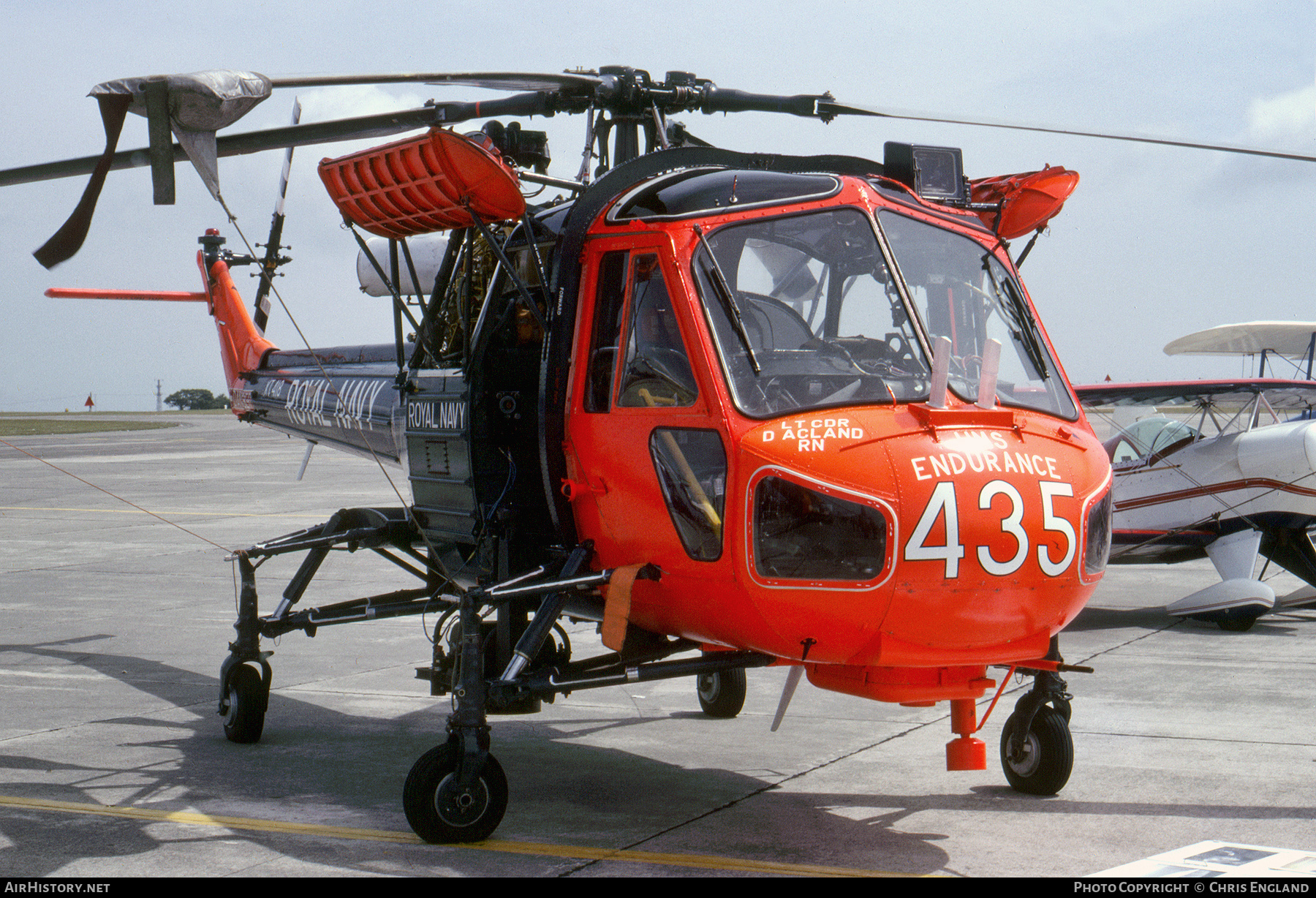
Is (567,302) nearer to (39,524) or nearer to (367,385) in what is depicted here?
(367,385)

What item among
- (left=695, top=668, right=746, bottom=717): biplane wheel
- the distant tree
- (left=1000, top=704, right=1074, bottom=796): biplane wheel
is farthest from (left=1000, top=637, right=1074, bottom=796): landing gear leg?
the distant tree

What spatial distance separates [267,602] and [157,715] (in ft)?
16.4

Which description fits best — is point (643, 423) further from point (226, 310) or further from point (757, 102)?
point (226, 310)

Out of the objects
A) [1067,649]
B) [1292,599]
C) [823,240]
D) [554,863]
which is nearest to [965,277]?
[823,240]

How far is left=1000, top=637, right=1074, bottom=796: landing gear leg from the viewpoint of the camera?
6.10 metres

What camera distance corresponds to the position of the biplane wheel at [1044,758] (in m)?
6.09

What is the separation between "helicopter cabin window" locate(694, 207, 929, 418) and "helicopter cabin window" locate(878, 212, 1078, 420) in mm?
150

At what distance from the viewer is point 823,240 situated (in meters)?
5.60

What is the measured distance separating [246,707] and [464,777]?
2.48 metres

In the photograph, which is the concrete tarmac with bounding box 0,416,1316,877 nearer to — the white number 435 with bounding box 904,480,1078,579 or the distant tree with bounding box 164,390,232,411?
the white number 435 with bounding box 904,480,1078,579

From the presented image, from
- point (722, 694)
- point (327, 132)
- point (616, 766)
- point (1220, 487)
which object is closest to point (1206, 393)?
point (1220, 487)

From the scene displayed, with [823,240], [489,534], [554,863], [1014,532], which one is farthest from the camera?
[489,534]

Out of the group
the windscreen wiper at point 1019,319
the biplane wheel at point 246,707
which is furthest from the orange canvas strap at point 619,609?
the biplane wheel at point 246,707

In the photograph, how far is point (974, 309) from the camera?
5.77 m
